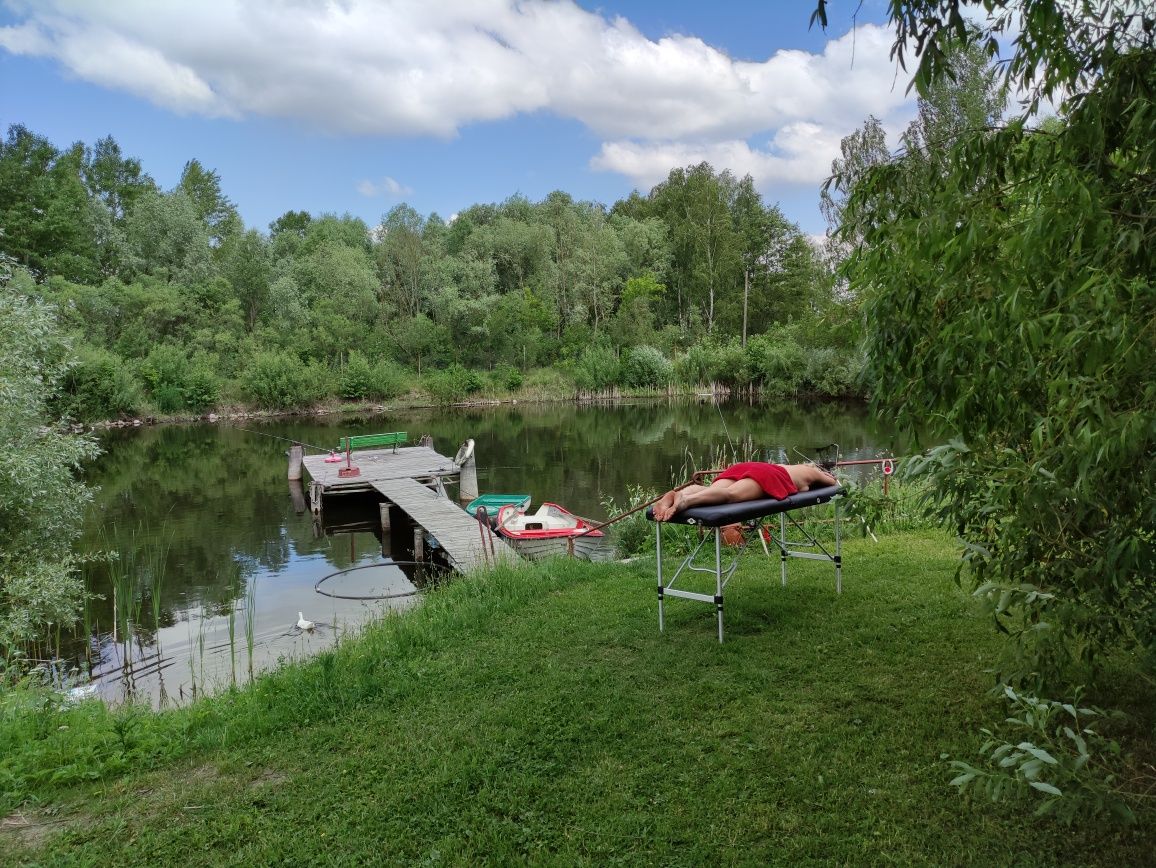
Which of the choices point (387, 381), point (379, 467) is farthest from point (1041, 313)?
point (387, 381)

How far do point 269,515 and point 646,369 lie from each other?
3266 centimetres

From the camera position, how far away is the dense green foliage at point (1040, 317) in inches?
85.7

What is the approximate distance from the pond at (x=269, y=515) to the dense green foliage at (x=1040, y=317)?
513mm

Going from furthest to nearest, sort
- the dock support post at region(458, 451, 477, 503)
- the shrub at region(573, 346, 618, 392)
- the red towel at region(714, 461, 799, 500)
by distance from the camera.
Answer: the shrub at region(573, 346, 618, 392) → the dock support post at region(458, 451, 477, 503) → the red towel at region(714, 461, 799, 500)

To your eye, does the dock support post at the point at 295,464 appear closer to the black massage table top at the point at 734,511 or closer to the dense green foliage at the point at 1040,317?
the black massage table top at the point at 734,511

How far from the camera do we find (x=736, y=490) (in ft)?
16.6

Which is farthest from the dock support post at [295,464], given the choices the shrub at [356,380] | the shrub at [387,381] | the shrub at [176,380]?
the shrub at [387,381]

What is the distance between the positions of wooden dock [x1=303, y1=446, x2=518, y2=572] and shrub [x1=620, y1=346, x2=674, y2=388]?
86.8ft

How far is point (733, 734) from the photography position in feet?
13.0

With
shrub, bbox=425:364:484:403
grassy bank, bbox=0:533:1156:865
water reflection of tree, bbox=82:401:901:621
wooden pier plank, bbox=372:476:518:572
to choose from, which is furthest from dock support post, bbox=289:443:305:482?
shrub, bbox=425:364:484:403

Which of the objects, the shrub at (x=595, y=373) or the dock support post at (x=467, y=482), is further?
the shrub at (x=595, y=373)

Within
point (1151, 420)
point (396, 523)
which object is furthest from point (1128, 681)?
point (396, 523)

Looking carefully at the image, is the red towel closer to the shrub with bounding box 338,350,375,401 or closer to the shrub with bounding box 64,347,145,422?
the shrub with bounding box 64,347,145,422

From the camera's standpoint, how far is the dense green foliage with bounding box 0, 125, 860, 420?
42.4 m
